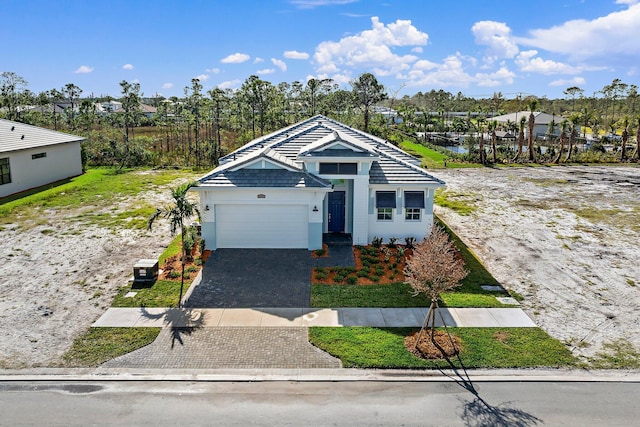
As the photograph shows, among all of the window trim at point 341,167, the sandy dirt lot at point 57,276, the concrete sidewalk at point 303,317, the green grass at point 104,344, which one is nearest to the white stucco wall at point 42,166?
the sandy dirt lot at point 57,276

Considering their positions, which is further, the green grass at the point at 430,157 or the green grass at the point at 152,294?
the green grass at the point at 430,157

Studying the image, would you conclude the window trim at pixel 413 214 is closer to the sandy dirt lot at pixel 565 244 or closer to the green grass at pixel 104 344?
the sandy dirt lot at pixel 565 244

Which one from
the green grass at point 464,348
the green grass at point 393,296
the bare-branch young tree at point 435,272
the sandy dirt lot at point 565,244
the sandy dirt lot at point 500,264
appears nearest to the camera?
the green grass at point 464,348

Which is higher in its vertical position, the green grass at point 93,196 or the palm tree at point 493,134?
the palm tree at point 493,134

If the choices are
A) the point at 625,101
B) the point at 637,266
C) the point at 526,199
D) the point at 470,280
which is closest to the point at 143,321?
the point at 470,280

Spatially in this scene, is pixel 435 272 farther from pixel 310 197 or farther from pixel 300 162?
pixel 300 162

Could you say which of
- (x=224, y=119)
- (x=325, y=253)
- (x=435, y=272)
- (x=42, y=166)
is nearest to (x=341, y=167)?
(x=325, y=253)

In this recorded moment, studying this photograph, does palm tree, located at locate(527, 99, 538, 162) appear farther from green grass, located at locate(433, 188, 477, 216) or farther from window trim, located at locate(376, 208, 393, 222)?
window trim, located at locate(376, 208, 393, 222)
